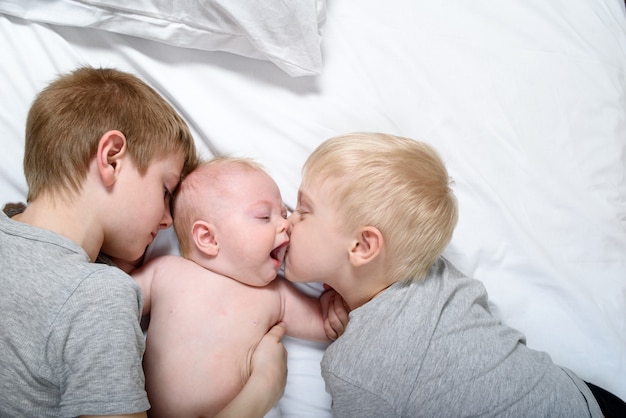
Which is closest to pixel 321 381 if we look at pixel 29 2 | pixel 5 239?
pixel 5 239

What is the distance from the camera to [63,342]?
846mm

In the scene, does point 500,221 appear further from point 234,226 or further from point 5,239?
point 5,239

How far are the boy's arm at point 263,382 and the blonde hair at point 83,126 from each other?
1.46 ft

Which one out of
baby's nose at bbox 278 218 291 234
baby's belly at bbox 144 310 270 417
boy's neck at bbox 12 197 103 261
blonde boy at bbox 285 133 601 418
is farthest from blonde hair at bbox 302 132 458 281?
boy's neck at bbox 12 197 103 261

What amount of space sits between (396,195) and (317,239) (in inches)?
7.4

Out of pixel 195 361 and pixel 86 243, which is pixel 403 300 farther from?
pixel 86 243

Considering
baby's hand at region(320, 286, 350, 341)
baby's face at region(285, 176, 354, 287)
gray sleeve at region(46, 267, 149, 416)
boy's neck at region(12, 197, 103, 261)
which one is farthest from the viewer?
baby's hand at region(320, 286, 350, 341)

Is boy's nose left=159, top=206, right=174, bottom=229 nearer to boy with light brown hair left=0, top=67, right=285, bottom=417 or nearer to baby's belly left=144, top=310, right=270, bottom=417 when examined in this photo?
boy with light brown hair left=0, top=67, right=285, bottom=417

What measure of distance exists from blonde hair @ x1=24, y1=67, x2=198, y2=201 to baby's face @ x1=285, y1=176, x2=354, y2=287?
0.30 metres

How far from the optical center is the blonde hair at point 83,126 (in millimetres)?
980

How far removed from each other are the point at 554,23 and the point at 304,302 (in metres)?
1.03

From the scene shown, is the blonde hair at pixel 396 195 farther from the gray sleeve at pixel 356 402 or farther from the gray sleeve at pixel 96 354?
the gray sleeve at pixel 96 354

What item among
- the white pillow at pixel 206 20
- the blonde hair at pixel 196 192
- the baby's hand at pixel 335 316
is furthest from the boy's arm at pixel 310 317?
the white pillow at pixel 206 20

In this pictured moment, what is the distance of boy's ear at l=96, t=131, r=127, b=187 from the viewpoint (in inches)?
38.3
